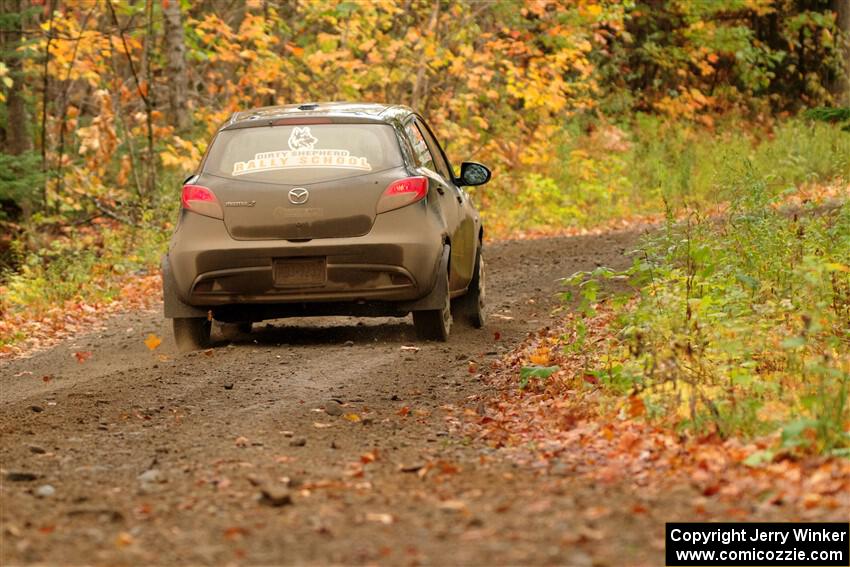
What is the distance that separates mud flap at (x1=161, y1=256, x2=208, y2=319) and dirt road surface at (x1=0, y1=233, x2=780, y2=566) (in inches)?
13.9

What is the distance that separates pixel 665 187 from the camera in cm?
2250

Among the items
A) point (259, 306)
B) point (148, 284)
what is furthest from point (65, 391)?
point (148, 284)

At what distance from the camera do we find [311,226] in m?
9.98

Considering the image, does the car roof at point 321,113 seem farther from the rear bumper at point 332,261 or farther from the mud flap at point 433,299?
the mud flap at point 433,299

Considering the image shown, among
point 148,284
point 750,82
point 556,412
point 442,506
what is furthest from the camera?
point 750,82

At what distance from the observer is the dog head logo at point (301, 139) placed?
10242 mm

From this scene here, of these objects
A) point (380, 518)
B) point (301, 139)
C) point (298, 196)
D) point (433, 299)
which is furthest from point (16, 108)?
point (380, 518)

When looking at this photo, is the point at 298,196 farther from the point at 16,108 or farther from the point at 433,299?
the point at 16,108

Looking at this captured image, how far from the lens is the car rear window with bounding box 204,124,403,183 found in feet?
33.2

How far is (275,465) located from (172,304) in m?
4.43

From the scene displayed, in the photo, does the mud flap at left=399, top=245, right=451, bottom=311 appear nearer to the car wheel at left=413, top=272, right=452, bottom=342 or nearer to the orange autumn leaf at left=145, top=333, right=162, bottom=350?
the car wheel at left=413, top=272, right=452, bottom=342

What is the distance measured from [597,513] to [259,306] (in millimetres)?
5712

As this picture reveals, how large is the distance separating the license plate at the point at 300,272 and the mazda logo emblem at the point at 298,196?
1.43 ft

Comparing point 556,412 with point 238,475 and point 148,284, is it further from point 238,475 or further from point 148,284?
point 148,284
